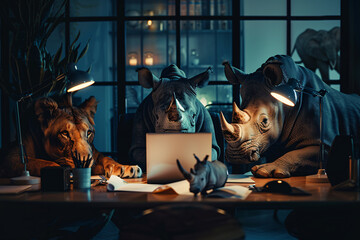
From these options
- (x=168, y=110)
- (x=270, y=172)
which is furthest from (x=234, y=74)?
(x=270, y=172)

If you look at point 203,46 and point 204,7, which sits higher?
point 204,7

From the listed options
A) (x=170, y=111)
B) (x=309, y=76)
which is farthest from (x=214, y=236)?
(x=309, y=76)

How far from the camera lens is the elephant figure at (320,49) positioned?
4473 millimetres

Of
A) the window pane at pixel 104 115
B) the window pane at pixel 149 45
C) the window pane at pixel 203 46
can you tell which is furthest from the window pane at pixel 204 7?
the window pane at pixel 104 115

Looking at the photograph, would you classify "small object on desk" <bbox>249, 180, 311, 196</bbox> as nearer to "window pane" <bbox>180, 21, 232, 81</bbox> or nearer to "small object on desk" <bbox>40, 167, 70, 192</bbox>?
"small object on desk" <bbox>40, 167, 70, 192</bbox>

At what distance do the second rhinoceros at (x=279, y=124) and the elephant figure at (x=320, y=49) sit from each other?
1615mm

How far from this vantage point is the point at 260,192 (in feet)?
6.17

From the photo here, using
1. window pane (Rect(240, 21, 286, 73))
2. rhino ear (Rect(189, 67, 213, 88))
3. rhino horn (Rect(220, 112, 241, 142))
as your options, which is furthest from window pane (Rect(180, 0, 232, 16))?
rhino horn (Rect(220, 112, 241, 142))

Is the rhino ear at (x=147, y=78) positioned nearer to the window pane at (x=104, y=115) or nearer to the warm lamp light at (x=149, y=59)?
the window pane at (x=104, y=115)

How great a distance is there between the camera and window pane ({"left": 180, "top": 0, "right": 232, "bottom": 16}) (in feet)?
21.0

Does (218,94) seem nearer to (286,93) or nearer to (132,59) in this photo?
(132,59)

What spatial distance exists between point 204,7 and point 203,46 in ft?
2.15

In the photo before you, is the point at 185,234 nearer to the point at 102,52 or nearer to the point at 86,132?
the point at 86,132

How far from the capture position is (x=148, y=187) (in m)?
2.00
